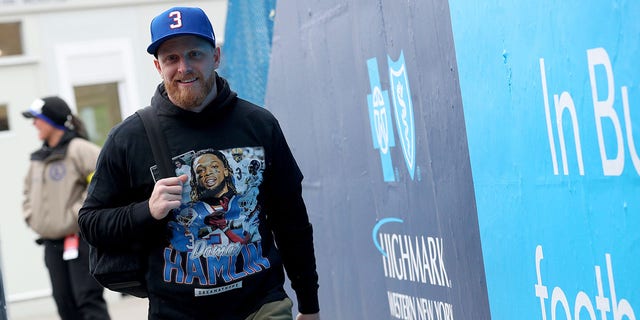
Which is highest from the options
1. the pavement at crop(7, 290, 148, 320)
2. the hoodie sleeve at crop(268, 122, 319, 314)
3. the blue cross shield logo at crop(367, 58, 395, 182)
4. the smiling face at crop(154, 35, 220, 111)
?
the smiling face at crop(154, 35, 220, 111)

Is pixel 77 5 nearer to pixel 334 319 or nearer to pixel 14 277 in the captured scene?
pixel 14 277

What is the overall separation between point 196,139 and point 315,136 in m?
2.60

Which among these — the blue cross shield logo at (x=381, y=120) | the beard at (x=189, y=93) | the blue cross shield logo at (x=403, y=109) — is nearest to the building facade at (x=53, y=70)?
the blue cross shield logo at (x=381, y=120)

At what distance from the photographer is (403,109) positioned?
17.0ft

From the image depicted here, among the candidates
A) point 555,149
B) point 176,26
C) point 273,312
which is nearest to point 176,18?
point 176,26

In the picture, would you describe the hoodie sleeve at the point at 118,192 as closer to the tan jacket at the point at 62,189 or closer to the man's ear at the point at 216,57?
the man's ear at the point at 216,57

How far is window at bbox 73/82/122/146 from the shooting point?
14780 millimetres

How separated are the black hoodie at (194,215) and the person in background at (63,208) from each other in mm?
3698

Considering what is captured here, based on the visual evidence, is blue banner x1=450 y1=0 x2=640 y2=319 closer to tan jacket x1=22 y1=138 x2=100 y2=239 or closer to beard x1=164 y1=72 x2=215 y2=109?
beard x1=164 y1=72 x2=215 y2=109

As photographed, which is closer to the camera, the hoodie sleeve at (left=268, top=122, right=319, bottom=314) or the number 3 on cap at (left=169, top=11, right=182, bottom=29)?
the number 3 on cap at (left=169, top=11, right=182, bottom=29)

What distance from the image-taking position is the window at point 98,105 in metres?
14.8

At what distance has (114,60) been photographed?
14586mm

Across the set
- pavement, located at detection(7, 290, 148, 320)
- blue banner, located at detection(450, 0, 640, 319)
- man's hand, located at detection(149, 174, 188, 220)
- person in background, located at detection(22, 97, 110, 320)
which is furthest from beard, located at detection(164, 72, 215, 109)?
pavement, located at detection(7, 290, 148, 320)

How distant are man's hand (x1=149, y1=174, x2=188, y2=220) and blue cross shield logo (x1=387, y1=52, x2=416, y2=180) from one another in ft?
4.66
